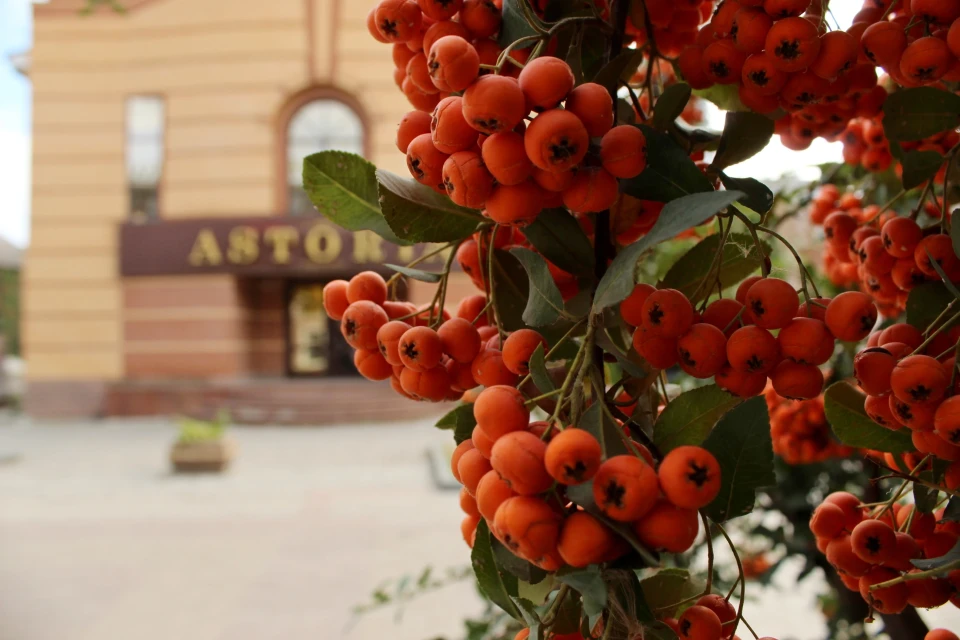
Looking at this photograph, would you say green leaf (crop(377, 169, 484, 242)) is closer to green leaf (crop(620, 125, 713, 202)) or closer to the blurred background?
green leaf (crop(620, 125, 713, 202))

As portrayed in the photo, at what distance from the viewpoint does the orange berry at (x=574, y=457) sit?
0.33 meters

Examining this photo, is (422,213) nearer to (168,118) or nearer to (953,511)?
(953,511)

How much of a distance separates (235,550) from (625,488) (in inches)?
157

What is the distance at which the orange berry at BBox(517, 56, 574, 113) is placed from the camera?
37 cm

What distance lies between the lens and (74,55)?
29.2ft

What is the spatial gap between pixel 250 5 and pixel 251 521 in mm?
6659

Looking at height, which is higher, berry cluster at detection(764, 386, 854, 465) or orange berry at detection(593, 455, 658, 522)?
orange berry at detection(593, 455, 658, 522)

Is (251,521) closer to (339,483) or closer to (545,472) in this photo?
(339,483)

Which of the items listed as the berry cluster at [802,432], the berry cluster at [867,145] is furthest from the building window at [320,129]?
the berry cluster at [867,145]

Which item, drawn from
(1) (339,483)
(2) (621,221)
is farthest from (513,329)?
Answer: (1) (339,483)

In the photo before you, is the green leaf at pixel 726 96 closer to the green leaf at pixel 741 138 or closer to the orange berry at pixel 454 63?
the green leaf at pixel 741 138

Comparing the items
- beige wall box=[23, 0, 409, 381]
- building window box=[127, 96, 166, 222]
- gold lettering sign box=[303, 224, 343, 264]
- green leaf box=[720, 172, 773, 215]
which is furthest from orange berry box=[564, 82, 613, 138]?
building window box=[127, 96, 166, 222]

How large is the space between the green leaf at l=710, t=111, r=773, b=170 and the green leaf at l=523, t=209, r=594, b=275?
4.3 inches

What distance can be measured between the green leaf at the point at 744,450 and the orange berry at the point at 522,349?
4.1 inches
